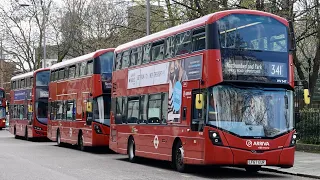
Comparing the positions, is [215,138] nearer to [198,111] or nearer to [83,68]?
[198,111]

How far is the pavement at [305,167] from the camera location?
681 inches

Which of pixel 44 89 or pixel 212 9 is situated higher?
pixel 212 9

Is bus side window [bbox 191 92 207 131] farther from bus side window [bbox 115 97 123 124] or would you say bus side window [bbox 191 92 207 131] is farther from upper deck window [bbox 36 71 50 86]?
upper deck window [bbox 36 71 50 86]

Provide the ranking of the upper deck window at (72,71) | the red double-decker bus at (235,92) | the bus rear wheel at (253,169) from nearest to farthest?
the red double-decker bus at (235,92)
the bus rear wheel at (253,169)
the upper deck window at (72,71)

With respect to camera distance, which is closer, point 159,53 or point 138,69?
point 159,53

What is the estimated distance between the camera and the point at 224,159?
52.3ft

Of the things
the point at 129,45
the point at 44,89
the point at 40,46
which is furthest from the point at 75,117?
the point at 40,46

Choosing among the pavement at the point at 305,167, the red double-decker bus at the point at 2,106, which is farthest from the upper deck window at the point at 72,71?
the red double-decker bus at the point at 2,106

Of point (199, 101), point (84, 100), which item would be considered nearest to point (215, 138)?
point (199, 101)

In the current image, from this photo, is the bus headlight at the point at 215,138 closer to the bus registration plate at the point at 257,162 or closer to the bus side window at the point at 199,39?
the bus registration plate at the point at 257,162

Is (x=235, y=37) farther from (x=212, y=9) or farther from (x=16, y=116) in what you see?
(x=16, y=116)

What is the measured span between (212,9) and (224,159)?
12.9m

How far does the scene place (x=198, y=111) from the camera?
16703mm

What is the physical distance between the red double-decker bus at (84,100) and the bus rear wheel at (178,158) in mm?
8579
